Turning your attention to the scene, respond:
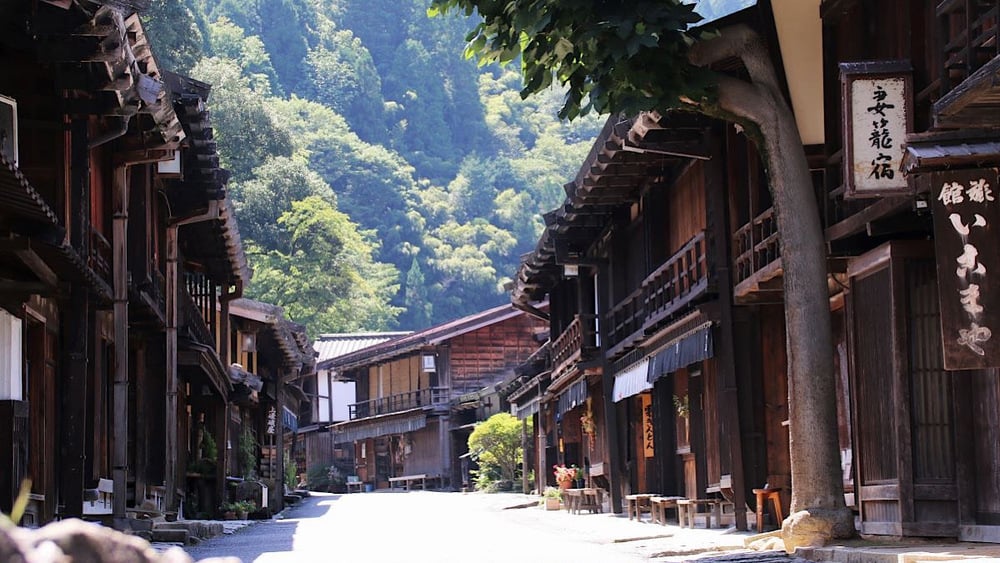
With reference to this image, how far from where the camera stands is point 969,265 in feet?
41.0

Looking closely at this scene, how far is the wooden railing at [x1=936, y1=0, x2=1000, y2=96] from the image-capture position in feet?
39.0

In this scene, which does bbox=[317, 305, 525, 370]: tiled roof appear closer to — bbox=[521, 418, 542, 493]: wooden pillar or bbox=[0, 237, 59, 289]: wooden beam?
bbox=[521, 418, 542, 493]: wooden pillar

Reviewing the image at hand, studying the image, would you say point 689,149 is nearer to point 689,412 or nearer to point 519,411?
point 689,412

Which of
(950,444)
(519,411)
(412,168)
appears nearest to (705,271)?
(950,444)

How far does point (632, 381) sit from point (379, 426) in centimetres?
3979

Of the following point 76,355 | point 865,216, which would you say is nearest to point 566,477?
point 76,355

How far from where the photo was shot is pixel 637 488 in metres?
31.0

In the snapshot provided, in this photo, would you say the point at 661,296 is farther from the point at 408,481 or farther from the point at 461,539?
the point at 408,481

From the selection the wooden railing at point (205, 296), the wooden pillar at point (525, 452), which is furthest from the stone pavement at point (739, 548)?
the wooden pillar at point (525, 452)

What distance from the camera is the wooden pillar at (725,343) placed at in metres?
20.8

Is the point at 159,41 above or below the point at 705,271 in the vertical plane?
above

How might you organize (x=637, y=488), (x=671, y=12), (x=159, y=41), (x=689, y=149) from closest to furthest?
1. (x=671, y=12)
2. (x=689, y=149)
3. (x=637, y=488)
4. (x=159, y=41)

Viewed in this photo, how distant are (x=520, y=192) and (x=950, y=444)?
9876cm

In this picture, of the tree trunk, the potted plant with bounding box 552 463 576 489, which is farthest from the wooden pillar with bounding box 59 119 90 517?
the potted plant with bounding box 552 463 576 489
